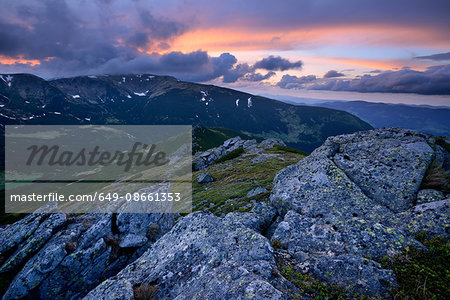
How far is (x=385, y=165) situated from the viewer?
15.5 meters

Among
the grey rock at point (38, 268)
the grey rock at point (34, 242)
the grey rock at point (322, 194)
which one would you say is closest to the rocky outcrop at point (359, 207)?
the grey rock at point (322, 194)

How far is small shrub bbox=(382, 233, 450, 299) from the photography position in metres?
6.49

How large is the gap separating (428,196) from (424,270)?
25.4 ft

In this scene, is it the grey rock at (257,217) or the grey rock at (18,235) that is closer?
the grey rock at (257,217)

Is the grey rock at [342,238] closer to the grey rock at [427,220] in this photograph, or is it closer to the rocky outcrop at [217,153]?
the grey rock at [427,220]

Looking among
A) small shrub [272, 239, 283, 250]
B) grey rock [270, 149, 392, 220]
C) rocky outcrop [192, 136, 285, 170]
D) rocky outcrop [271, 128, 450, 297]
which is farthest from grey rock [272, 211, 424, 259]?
rocky outcrop [192, 136, 285, 170]

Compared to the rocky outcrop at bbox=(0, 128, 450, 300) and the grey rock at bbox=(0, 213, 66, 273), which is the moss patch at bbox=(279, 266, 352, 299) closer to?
the rocky outcrop at bbox=(0, 128, 450, 300)

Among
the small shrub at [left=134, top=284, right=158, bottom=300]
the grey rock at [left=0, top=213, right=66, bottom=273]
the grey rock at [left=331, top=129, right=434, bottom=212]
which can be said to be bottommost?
the grey rock at [left=0, top=213, right=66, bottom=273]

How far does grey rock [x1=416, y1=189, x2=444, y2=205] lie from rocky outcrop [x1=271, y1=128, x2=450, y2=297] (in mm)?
45

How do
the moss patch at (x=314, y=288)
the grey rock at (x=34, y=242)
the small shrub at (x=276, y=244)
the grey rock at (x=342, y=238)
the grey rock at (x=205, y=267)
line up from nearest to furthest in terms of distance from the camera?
the moss patch at (x=314, y=288)
the grey rock at (x=205, y=267)
the grey rock at (x=342, y=238)
the small shrub at (x=276, y=244)
the grey rock at (x=34, y=242)

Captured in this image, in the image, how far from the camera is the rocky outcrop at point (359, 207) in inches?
344

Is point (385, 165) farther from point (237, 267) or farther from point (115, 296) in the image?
point (115, 296)

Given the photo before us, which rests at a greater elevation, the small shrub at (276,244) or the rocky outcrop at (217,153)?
the small shrub at (276,244)

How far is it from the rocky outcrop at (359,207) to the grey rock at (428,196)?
0.04m
